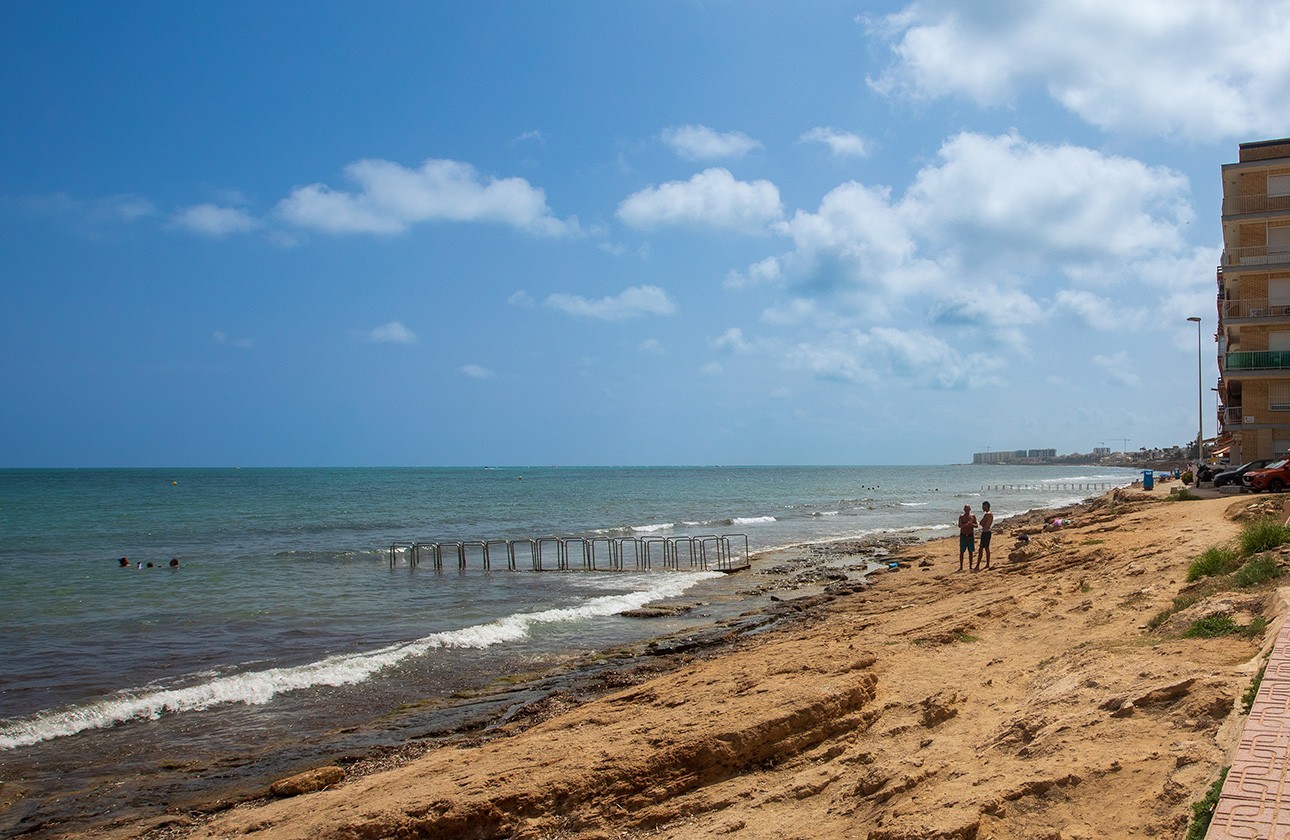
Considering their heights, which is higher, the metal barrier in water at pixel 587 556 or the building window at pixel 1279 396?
the building window at pixel 1279 396

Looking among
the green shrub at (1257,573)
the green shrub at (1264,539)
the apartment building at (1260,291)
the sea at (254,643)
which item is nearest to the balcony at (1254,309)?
the apartment building at (1260,291)

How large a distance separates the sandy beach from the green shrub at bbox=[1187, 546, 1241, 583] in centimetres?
24

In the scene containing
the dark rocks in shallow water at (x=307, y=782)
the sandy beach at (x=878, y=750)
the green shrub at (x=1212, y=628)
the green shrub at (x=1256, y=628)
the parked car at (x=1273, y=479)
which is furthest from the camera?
the parked car at (x=1273, y=479)

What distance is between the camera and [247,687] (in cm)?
1353

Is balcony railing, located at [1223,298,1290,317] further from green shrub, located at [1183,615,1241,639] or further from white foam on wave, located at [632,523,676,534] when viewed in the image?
green shrub, located at [1183,615,1241,639]

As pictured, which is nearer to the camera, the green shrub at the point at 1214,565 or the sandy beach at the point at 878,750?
the sandy beach at the point at 878,750

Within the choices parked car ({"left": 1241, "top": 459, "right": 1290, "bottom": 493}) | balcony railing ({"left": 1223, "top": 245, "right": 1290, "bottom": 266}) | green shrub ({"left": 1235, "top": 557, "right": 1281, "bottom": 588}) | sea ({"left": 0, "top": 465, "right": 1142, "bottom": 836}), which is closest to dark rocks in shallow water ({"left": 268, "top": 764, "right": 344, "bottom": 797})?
sea ({"left": 0, "top": 465, "right": 1142, "bottom": 836})

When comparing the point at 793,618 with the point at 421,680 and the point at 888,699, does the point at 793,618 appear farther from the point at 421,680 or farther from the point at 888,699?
the point at 888,699

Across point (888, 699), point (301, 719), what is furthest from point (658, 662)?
point (888, 699)

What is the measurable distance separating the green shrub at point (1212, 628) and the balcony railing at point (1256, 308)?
33.2 meters

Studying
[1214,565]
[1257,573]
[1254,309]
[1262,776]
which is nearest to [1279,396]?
[1254,309]

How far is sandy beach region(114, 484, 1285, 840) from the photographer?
508cm

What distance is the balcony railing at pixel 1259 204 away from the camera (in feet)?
109

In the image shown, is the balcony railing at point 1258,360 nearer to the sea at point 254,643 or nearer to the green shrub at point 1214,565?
the sea at point 254,643
